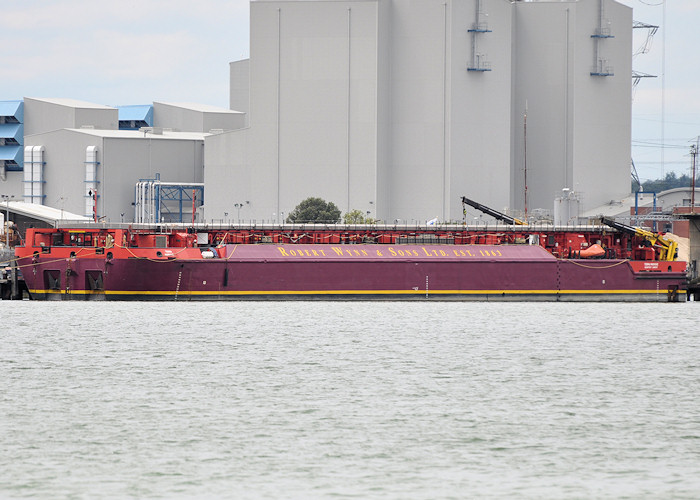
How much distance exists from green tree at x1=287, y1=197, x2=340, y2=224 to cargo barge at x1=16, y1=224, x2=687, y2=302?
3970 cm

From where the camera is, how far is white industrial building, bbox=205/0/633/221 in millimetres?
112625

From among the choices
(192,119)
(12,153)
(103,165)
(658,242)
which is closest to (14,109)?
(12,153)

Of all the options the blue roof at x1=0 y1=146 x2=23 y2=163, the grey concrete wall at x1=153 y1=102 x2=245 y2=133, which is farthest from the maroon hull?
the grey concrete wall at x1=153 y1=102 x2=245 y2=133

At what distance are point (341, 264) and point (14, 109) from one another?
88.8 meters

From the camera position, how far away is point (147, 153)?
415 feet

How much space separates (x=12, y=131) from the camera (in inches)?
5472

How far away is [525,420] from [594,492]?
6.58 m

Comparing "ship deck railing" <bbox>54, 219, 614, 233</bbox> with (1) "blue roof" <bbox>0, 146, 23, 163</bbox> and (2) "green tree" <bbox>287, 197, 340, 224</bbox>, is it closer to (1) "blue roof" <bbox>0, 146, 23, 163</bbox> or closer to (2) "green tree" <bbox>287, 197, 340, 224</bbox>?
(2) "green tree" <bbox>287, 197, 340, 224</bbox>

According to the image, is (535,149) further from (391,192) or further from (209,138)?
(209,138)

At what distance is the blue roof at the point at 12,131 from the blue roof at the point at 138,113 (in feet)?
48.3

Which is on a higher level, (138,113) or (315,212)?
(138,113)

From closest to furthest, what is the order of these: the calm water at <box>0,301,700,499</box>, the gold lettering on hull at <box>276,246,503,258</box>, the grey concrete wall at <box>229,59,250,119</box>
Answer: the calm water at <box>0,301,700,499</box>
the gold lettering on hull at <box>276,246,503,258</box>
the grey concrete wall at <box>229,59,250,119</box>

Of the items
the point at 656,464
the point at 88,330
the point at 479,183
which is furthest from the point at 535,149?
the point at 656,464

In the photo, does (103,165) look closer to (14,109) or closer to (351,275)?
(14,109)
